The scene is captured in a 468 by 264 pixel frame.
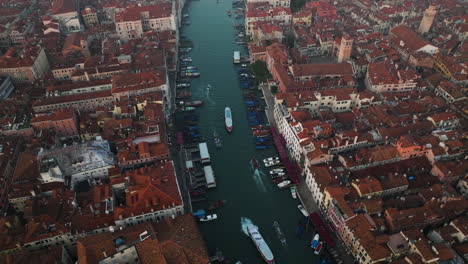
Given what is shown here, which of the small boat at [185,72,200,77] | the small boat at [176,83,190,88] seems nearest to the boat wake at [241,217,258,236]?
the small boat at [176,83,190,88]

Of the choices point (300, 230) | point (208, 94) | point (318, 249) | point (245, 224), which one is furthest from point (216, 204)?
point (208, 94)

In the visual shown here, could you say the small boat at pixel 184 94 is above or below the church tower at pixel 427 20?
below

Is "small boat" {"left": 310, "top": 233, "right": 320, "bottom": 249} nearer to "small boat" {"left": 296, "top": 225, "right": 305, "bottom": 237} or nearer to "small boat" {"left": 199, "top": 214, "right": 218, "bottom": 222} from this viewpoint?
"small boat" {"left": 296, "top": 225, "right": 305, "bottom": 237}

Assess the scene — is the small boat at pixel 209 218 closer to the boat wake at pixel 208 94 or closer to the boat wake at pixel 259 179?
the boat wake at pixel 259 179

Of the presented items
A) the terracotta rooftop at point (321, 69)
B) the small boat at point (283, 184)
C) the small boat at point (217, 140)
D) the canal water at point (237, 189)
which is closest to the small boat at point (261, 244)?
the canal water at point (237, 189)

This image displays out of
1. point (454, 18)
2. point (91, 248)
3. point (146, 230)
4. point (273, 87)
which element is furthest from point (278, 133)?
point (454, 18)

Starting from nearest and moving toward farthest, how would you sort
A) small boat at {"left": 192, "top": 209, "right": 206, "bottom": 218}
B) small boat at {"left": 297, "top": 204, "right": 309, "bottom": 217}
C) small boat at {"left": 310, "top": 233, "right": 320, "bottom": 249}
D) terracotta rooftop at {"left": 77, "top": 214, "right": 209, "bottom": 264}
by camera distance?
1. terracotta rooftop at {"left": 77, "top": 214, "right": 209, "bottom": 264}
2. small boat at {"left": 310, "top": 233, "right": 320, "bottom": 249}
3. small boat at {"left": 297, "top": 204, "right": 309, "bottom": 217}
4. small boat at {"left": 192, "top": 209, "right": 206, "bottom": 218}

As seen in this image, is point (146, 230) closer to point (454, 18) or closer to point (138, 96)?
point (138, 96)
